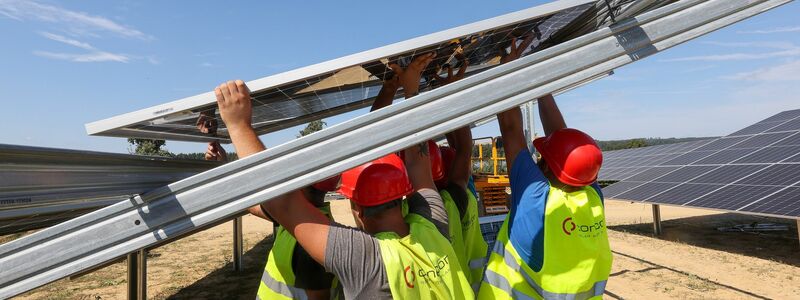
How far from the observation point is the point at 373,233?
1936 millimetres

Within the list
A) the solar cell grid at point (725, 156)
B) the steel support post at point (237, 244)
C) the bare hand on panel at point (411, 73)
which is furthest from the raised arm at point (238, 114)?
the solar cell grid at point (725, 156)

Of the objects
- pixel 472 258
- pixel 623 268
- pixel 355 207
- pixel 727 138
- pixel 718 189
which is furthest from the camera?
pixel 727 138

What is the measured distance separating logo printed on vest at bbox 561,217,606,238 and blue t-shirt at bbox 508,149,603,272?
0.11m

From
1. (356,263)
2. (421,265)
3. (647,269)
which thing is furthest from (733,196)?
(356,263)

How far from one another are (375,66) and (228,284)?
7.79m

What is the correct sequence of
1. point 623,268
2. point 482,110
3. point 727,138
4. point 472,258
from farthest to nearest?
point 727,138 → point 623,268 → point 472,258 → point 482,110

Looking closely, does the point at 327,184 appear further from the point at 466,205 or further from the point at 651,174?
the point at 651,174

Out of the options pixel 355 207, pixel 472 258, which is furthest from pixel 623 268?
pixel 355 207

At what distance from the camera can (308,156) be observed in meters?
1.37

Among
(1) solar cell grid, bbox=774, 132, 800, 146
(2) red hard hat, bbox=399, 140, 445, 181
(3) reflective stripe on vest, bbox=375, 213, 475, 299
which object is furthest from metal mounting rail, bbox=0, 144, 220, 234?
(1) solar cell grid, bbox=774, 132, 800, 146

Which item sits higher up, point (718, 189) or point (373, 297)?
point (373, 297)

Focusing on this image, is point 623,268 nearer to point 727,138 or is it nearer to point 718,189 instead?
point 718,189

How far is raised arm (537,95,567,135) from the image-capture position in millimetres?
2686

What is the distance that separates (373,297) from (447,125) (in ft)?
2.31
